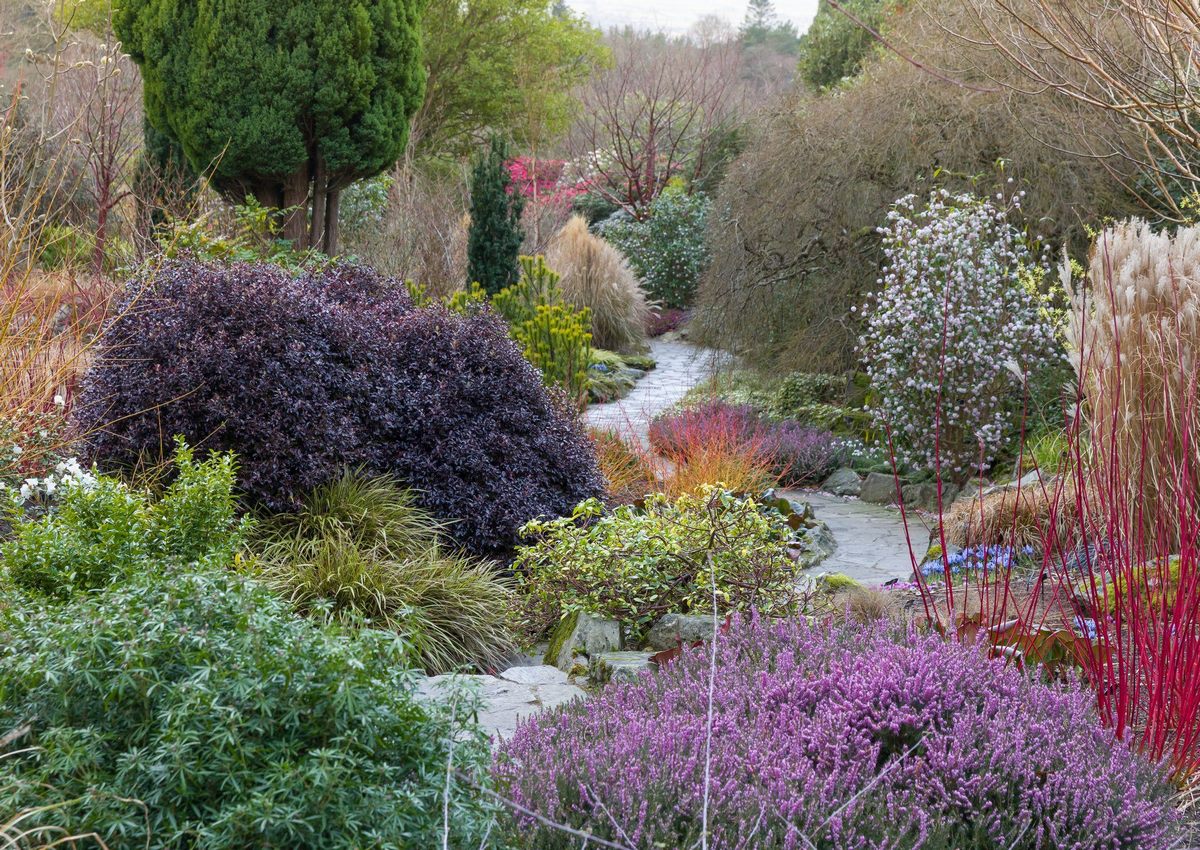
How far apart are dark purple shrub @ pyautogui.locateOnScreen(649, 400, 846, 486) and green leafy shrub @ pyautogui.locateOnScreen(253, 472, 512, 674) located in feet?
11.6

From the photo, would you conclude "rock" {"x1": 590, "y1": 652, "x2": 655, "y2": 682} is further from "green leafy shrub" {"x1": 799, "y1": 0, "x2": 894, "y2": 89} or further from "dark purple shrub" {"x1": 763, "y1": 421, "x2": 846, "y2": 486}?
"green leafy shrub" {"x1": 799, "y1": 0, "x2": 894, "y2": 89}

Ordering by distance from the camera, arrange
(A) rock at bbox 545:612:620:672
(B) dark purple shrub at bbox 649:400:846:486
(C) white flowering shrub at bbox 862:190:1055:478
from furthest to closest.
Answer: (B) dark purple shrub at bbox 649:400:846:486 → (C) white flowering shrub at bbox 862:190:1055:478 → (A) rock at bbox 545:612:620:672

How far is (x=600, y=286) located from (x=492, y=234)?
366 centimetres

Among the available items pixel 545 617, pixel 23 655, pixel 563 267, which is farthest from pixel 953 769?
pixel 563 267

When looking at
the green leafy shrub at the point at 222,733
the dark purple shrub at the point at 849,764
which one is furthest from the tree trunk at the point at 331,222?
the green leafy shrub at the point at 222,733

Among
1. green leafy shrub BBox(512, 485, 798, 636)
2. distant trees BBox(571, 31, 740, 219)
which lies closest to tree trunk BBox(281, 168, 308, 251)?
green leafy shrub BBox(512, 485, 798, 636)

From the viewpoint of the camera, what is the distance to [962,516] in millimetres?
6285

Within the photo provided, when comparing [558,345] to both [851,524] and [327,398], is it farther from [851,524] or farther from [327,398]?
[327,398]

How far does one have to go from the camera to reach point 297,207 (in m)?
10.2

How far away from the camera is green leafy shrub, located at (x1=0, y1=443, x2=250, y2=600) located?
9.42 feet

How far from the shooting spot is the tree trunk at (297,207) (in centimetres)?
1046

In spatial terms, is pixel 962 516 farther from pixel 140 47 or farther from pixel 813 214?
pixel 140 47

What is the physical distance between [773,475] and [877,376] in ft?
3.93

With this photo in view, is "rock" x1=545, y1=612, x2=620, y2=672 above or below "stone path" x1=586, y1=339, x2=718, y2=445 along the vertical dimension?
above
